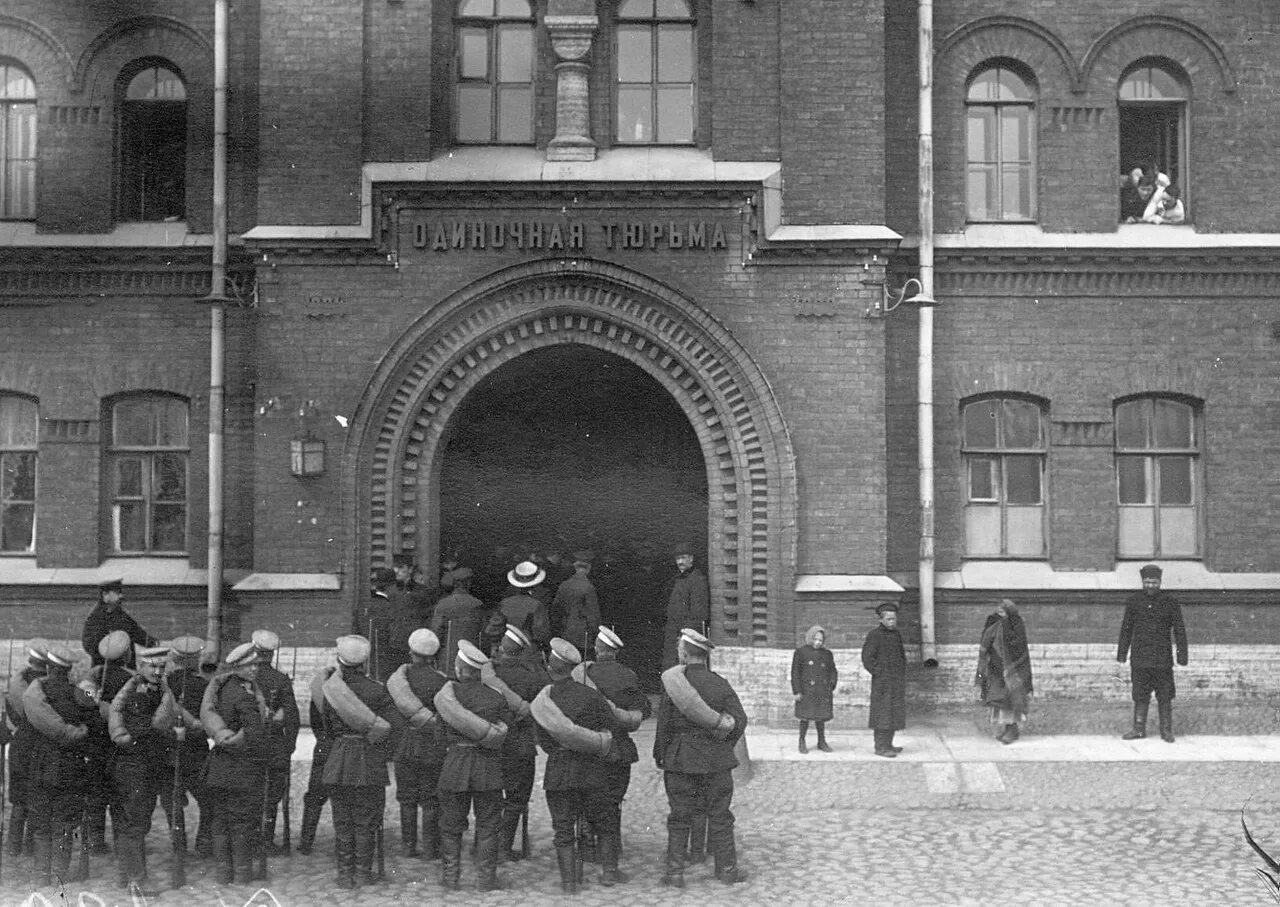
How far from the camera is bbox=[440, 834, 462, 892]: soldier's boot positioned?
927 centimetres

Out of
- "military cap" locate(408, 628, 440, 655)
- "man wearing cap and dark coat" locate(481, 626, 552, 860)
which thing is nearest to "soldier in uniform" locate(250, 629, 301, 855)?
"military cap" locate(408, 628, 440, 655)

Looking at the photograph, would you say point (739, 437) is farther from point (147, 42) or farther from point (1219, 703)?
point (147, 42)

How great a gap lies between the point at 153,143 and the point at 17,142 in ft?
5.01

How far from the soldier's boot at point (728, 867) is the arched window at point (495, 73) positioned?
840 centimetres

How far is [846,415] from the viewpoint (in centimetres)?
1439

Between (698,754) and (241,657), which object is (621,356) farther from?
(241,657)

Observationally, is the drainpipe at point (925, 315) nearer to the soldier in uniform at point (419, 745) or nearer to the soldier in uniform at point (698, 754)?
the soldier in uniform at point (698, 754)

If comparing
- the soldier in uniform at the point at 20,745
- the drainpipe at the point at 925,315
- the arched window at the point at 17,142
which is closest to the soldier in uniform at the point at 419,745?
the soldier in uniform at the point at 20,745

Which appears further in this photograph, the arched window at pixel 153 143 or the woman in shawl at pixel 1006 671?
the arched window at pixel 153 143

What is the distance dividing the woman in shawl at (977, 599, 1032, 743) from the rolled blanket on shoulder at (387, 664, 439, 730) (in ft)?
20.6

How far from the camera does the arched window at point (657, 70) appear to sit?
49.1ft

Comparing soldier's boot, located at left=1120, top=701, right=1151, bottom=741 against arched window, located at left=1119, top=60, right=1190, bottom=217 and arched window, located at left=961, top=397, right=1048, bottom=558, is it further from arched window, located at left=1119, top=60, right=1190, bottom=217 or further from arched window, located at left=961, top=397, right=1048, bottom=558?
arched window, located at left=1119, top=60, right=1190, bottom=217

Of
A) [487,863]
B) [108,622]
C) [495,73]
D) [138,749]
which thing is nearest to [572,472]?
[495,73]

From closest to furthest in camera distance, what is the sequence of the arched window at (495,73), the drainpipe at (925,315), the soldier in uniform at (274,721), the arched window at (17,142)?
1. the soldier in uniform at (274,721)
2. the drainpipe at (925,315)
3. the arched window at (495,73)
4. the arched window at (17,142)
